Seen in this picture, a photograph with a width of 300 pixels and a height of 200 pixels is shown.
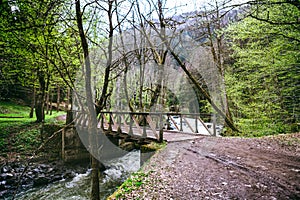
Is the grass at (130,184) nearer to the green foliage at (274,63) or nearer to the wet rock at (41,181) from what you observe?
the green foliage at (274,63)

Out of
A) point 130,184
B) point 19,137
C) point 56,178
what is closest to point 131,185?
point 130,184

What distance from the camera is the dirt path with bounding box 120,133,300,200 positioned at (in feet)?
9.84

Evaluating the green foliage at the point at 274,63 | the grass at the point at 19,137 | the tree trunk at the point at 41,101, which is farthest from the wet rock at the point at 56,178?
the green foliage at the point at 274,63

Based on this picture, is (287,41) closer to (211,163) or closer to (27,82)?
(211,163)

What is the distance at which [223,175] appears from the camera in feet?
12.3

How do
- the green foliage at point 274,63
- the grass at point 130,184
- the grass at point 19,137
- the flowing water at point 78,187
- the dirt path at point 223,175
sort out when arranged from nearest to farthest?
the dirt path at point 223,175
the grass at point 130,184
the green foliage at point 274,63
the flowing water at point 78,187
the grass at point 19,137

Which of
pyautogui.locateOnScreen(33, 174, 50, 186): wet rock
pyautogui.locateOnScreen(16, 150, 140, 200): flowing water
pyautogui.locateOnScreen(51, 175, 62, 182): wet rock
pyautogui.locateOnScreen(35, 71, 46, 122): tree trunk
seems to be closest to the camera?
pyautogui.locateOnScreen(16, 150, 140, 200): flowing water

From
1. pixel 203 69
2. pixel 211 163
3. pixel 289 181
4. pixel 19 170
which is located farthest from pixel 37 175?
pixel 203 69

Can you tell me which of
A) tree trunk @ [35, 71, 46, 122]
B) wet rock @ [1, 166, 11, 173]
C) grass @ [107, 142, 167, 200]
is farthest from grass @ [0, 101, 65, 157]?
grass @ [107, 142, 167, 200]

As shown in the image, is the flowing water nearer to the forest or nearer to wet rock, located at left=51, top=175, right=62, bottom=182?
wet rock, located at left=51, top=175, right=62, bottom=182

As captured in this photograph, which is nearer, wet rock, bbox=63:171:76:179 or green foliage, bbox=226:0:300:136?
green foliage, bbox=226:0:300:136

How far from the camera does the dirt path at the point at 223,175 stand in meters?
3.00

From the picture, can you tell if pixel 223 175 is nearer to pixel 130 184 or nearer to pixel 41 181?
pixel 130 184

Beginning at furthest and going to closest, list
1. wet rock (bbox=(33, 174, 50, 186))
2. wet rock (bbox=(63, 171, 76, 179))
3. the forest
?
wet rock (bbox=(63, 171, 76, 179)) < wet rock (bbox=(33, 174, 50, 186)) < the forest
